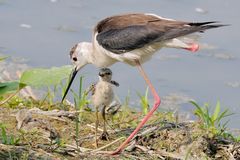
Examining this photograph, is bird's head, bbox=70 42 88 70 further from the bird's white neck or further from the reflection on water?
the reflection on water

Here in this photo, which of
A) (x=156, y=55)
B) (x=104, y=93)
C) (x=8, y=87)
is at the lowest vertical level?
(x=156, y=55)

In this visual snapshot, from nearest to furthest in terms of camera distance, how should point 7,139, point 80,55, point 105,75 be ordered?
point 7,139 → point 105,75 → point 80,55

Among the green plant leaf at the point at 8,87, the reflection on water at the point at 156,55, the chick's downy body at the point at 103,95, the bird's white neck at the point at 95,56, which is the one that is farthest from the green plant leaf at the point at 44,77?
the reflection on water at the point at 156,55

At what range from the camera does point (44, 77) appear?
443 cm

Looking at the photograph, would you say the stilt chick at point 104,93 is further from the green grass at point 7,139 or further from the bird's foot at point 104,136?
the green grass at point 7,139

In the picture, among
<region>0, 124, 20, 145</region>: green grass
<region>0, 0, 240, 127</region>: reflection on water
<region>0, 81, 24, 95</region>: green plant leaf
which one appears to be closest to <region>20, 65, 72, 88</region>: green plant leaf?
<region>0, 81, 24, 95</region>: green plant leaf

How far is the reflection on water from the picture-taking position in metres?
8.13

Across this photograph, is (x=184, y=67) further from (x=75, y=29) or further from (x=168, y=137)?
(x=168, y=137)

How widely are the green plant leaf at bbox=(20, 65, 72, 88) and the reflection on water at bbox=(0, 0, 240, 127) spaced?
122 inches

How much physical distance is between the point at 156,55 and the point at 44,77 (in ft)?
15.5

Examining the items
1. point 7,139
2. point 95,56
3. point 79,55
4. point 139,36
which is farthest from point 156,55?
point 7,139

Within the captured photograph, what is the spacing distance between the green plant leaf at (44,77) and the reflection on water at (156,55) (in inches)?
122

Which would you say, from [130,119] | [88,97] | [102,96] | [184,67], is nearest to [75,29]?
[184,67]

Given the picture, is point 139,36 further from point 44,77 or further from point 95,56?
point 44,77
